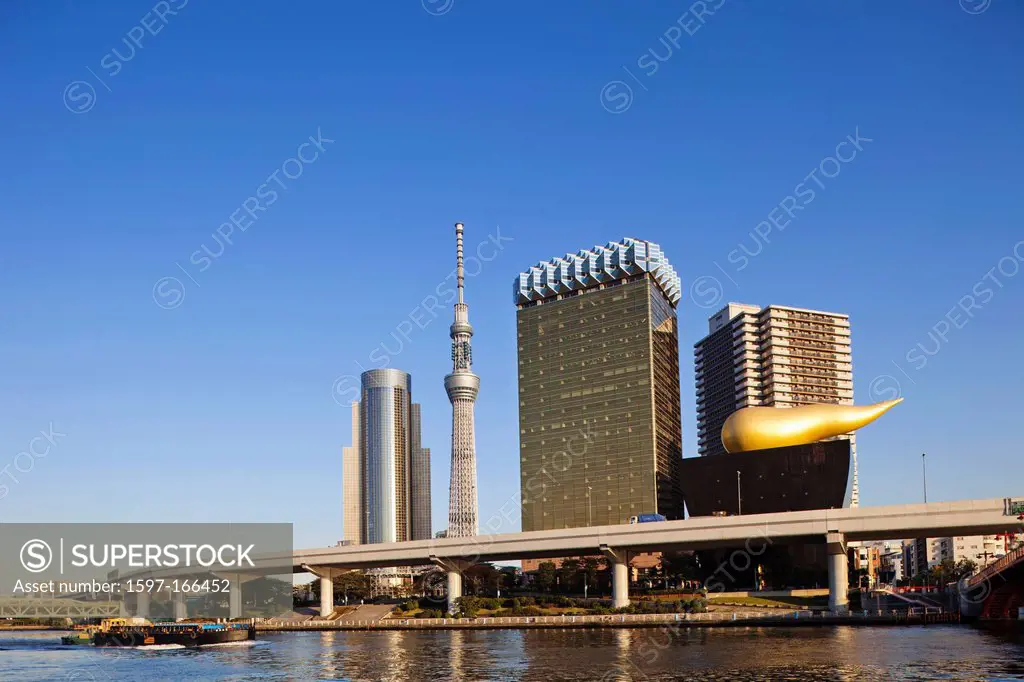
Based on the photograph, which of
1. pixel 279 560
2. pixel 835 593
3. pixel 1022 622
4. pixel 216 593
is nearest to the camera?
pixel 1022 622

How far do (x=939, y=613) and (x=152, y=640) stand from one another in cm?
8132

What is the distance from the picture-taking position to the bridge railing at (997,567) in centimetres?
9969

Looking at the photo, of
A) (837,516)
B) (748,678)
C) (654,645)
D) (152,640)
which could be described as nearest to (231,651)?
(152,640)

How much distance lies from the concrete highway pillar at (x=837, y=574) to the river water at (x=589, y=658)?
54.0ft

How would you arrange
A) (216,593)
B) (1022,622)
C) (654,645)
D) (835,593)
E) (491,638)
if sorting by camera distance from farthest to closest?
(216,593) < (835,593) < (491,638) < (1022,622) < (654,645)

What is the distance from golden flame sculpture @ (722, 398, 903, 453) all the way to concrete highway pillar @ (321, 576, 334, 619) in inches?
2623

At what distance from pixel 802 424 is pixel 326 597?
7669 cm

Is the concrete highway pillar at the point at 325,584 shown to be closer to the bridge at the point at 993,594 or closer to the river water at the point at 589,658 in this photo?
the river water at the point at 589,658

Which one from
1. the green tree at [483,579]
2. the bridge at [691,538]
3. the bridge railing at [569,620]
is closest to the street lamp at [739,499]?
the bridge at [691,538]

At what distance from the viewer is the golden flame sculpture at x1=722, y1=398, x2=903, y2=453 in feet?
506

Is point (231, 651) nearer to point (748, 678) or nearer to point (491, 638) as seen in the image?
point (491, 638)

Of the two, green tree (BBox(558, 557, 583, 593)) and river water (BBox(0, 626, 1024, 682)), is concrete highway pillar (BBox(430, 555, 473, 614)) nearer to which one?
green tree (BBox(558, 557, 583, 593))

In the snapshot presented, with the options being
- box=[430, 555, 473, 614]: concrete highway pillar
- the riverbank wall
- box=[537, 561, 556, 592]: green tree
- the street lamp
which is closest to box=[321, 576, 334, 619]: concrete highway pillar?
the riverbank wall

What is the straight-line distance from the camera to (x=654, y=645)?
8806 cm
